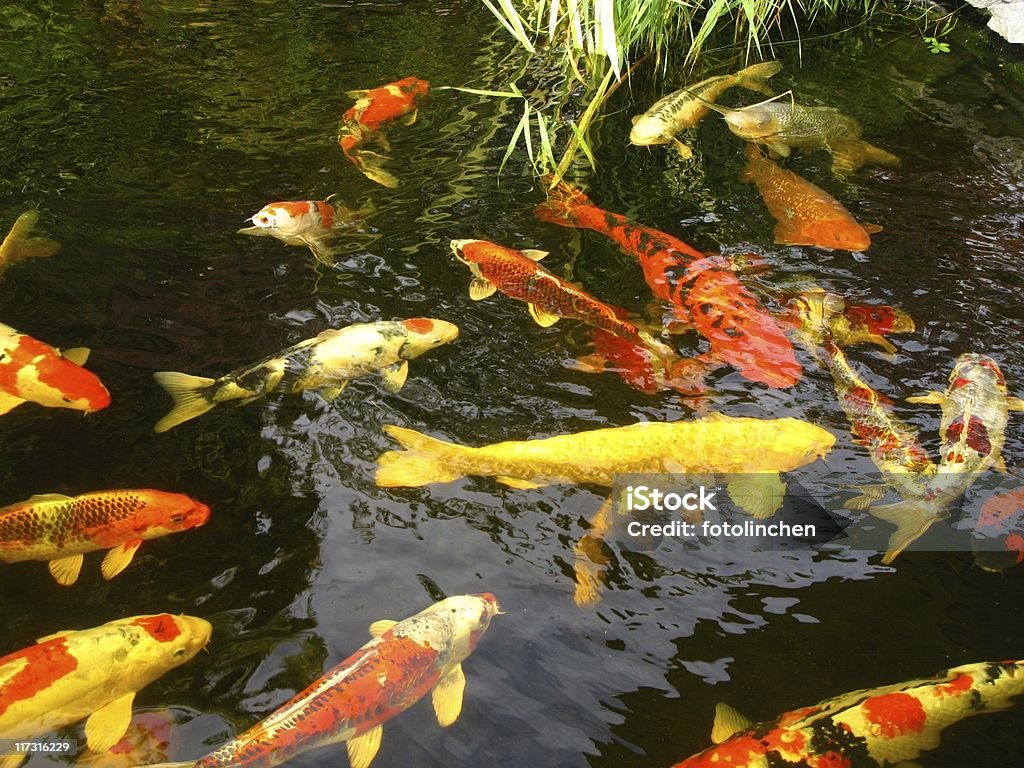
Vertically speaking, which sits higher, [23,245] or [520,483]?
[23,245]

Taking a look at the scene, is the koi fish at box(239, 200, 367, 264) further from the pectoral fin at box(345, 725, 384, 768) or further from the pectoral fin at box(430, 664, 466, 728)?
the pectoral fin at box(345, 725, 384, 768)

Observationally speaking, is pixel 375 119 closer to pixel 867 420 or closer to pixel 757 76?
pixel 757 76

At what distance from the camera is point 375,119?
5270 mm

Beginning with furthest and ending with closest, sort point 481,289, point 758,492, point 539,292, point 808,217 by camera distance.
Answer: point 808,217, point 481,289, point 539,292, point 758,492

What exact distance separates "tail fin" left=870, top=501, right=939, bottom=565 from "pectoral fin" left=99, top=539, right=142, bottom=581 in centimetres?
256

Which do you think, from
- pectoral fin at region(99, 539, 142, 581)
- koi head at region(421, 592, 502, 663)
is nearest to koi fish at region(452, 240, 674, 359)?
koi head at region(421, 592, 502, 663)

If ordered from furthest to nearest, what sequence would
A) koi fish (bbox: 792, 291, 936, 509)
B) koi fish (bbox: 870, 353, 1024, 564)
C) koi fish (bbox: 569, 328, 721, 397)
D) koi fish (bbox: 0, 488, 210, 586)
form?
1. koi fish (bbox: 569, 328, 721, 397)
2. koi fish (bbox: 792, 291, 936, 509)
3. koi fish (bbox: 870, 353, 1024, 564)
4. koi fish (bbox: 0, 488, 210, 586)

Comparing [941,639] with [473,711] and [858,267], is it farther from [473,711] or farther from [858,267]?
[858,267]

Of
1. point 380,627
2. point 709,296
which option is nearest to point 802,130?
point 709,296

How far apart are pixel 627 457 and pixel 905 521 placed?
38.0 inches

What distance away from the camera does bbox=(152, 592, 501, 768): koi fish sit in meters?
2.37

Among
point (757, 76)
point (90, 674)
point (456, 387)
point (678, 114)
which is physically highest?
point (757, 76)

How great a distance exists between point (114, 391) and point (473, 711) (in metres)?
2.03

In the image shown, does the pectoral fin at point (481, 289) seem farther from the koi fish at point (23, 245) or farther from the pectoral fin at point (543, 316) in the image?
the koi fish at point (23, 245)
